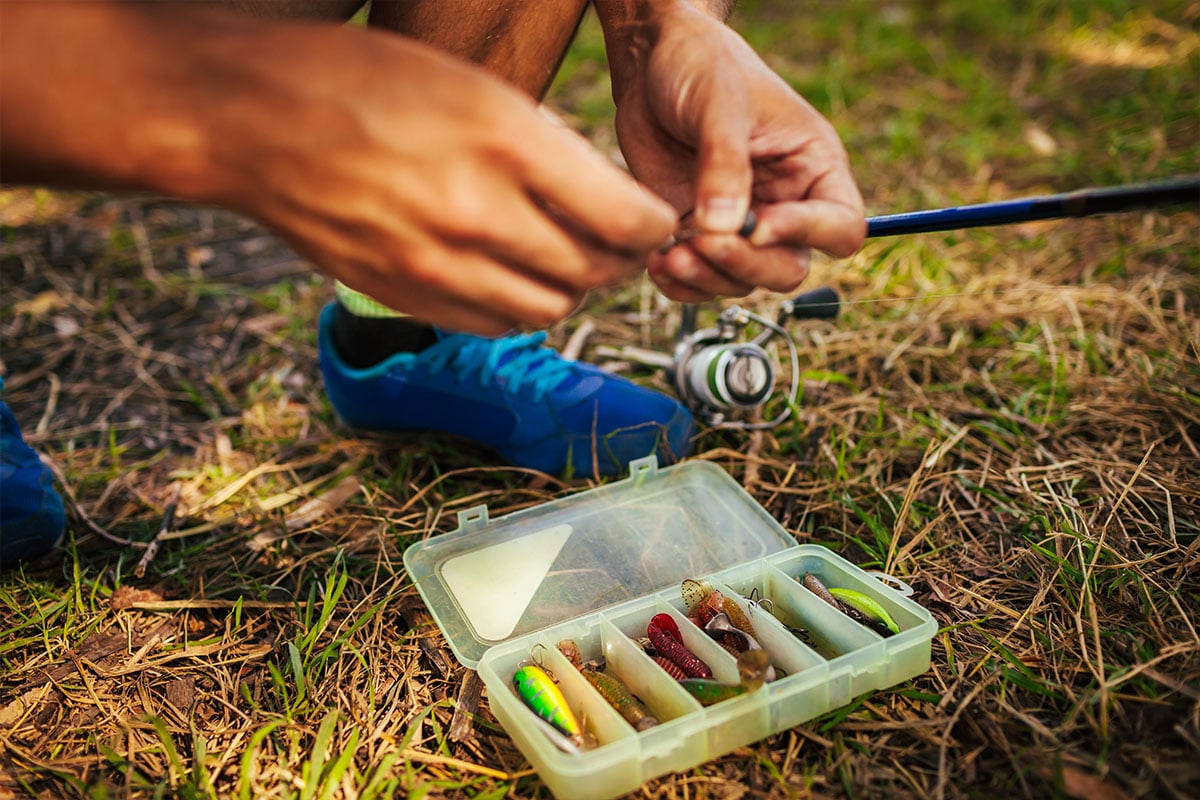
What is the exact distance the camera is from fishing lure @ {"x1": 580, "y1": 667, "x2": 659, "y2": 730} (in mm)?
1245

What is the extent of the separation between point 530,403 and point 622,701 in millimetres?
715

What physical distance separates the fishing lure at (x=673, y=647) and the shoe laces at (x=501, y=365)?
592 mm

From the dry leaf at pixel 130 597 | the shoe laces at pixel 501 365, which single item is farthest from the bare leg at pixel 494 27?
the dry leaf at pixel 130 597

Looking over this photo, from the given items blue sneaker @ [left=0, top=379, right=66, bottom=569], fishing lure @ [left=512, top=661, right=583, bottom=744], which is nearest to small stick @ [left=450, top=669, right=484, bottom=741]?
fishing lure @ [left=512, top=661, right=583, bottom=744]

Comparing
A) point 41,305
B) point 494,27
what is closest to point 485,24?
point 494,27

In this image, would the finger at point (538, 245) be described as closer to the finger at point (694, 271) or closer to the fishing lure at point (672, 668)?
the finger at point (694, 271)

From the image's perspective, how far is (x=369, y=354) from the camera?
1.91 metres

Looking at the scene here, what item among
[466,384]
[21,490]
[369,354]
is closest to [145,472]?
[21,490]

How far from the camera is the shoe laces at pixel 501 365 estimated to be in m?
1.84

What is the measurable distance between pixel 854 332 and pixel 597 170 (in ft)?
4.77

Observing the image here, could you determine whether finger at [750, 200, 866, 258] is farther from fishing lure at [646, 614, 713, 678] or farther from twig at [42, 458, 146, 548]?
twig at [42, 458, 146, 548]

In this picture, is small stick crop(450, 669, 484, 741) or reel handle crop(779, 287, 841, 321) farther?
reel handle crop(779, 287, 841, 321)

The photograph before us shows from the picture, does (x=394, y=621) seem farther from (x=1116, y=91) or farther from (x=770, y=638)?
(x=1116, y=91)

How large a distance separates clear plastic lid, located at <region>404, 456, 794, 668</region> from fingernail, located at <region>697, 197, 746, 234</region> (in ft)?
2.15
